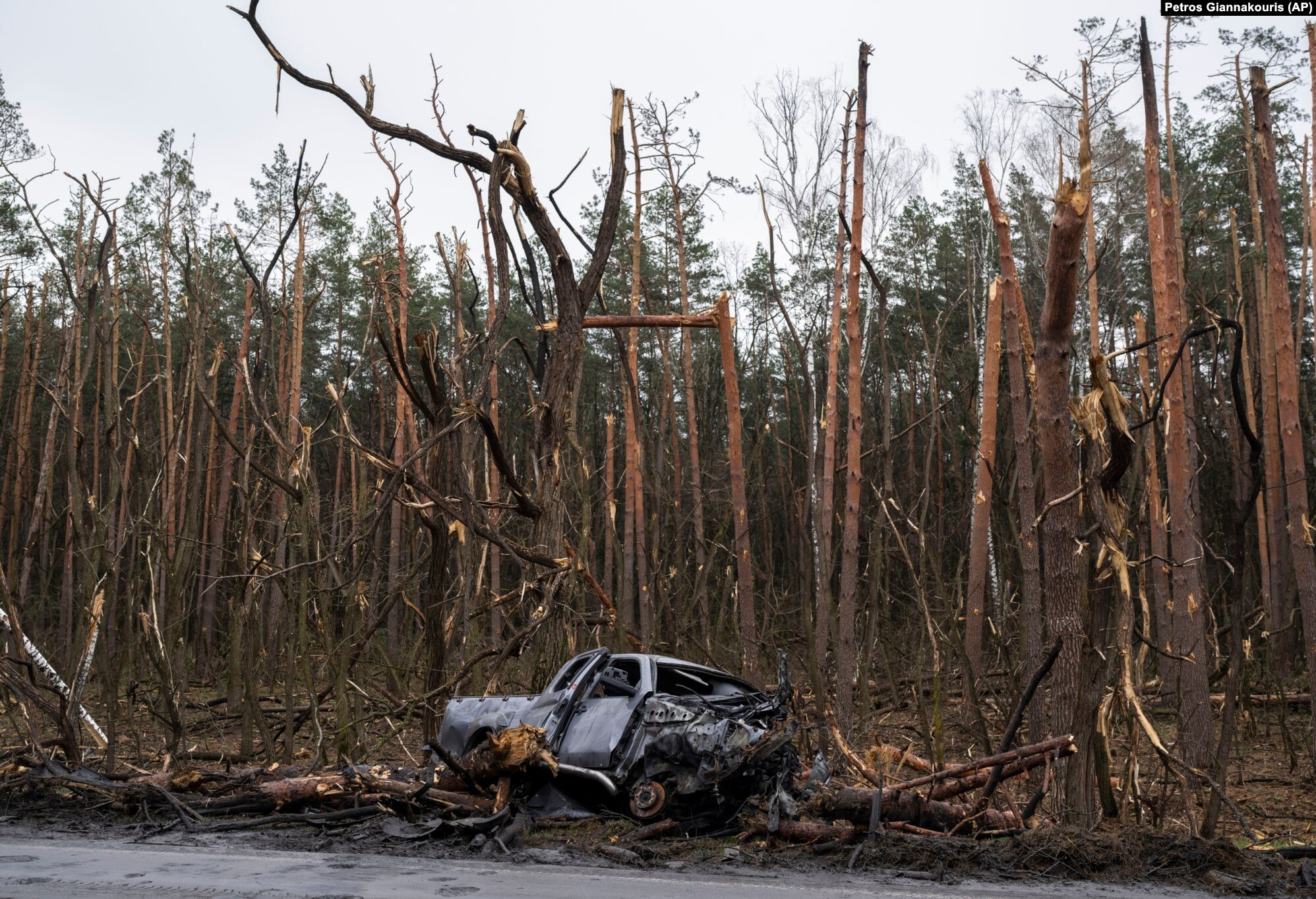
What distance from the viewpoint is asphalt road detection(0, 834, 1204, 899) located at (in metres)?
5.67

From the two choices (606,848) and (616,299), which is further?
(616,299)

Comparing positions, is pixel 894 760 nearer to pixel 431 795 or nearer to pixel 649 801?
pixel 649 801

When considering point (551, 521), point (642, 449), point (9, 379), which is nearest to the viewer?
point (551, 521)

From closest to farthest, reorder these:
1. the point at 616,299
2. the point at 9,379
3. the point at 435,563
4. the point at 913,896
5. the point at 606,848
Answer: the point at 913,896 → the point at 606,848 → the point at 435,563 → the point at 616,299 → the point at 9,379

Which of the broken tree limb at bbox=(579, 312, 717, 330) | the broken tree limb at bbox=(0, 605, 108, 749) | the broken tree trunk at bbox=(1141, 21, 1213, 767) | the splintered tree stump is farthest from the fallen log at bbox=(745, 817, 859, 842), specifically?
the broken tree limb at bbox=(0, 605, 108, 749)

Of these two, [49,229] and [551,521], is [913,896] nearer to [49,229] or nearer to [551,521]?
[551,521]

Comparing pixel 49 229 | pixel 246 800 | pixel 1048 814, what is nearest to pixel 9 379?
pixel 49 229

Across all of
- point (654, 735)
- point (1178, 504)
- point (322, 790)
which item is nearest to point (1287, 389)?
point (1178, 504)

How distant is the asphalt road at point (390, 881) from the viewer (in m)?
5.67

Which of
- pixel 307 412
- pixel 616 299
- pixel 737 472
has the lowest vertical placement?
pixel 737 472

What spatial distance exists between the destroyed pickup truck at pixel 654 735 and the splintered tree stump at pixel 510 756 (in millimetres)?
224

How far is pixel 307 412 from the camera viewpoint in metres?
35.3

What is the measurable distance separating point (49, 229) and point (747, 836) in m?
30.2

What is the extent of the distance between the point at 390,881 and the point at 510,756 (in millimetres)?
2211
